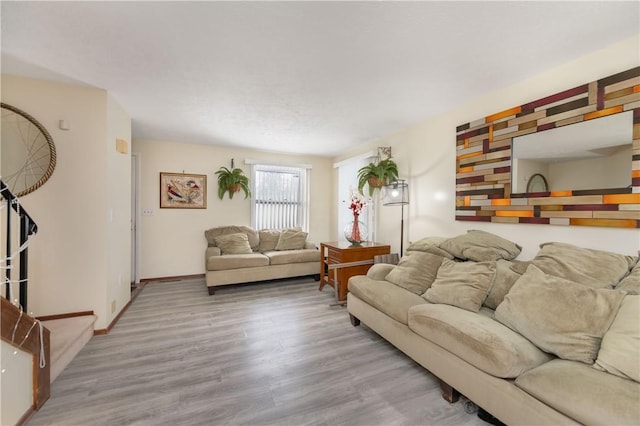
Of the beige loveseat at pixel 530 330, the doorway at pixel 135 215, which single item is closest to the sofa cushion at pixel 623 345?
the beige loveseat at pixel 530 330

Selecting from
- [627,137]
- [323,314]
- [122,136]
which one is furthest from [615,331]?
[122,136]

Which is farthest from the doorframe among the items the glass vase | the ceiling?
the glass vase

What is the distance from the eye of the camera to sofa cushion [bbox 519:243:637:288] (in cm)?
161

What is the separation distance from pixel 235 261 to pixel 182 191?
174cm

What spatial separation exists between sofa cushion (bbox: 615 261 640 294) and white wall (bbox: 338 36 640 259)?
0.21 metres

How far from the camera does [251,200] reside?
4938mm

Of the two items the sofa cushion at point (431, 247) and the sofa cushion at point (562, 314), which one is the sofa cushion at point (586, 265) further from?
the sofa cushion at point (431, 247)

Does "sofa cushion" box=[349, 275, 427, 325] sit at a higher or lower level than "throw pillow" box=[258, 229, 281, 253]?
lower

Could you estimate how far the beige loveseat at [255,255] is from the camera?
3783 millimetres

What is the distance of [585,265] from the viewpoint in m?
1.70

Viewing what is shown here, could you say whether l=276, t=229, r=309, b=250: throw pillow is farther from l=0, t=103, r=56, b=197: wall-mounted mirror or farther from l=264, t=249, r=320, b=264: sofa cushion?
Answer: l=0, t=103, r=56, b=197: wall-mounted mirror

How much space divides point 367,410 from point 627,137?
2506 mm

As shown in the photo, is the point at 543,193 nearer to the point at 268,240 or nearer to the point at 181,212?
the point at 268,240

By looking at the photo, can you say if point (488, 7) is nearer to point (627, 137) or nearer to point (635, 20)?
point (635, 20)
